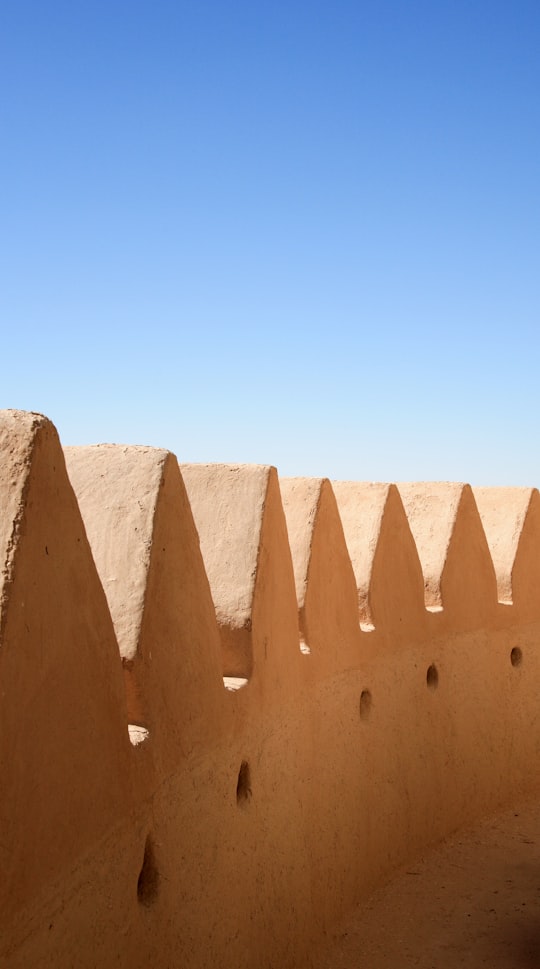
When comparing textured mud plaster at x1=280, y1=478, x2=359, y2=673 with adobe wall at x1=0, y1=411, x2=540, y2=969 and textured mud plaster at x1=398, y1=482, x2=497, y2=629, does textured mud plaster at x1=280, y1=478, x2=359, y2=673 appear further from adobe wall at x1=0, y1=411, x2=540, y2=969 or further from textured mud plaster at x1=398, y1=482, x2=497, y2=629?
textured mud plaster at x1=398, y1=482, x2=497, y2=629

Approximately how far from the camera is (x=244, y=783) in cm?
432

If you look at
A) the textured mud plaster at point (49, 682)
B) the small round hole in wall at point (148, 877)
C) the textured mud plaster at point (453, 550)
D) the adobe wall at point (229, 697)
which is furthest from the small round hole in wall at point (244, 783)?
the textured mud plaster at point (453, 550)

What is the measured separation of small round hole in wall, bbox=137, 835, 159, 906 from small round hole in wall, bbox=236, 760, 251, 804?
3.03 feet

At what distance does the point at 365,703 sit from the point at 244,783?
5.69 feet

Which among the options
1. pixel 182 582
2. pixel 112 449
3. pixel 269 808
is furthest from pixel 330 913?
pixel 112 449

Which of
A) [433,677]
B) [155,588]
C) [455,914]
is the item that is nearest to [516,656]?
[433,677]

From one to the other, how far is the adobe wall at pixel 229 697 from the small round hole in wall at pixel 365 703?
0.05 meters

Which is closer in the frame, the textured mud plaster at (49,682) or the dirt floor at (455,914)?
the textured mud plaster at (49,682)

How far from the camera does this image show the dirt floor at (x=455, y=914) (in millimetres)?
4941

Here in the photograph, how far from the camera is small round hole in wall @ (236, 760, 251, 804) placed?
4281 millimetres

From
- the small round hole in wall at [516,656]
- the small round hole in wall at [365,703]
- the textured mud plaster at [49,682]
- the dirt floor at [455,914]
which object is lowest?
the dirt floor at [455,914]

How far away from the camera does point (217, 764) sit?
157 inches

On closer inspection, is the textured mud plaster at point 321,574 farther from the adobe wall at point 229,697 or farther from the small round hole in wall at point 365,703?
the small round hole in wall at point 365,703

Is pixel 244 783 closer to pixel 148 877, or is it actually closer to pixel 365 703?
pixel 148 877
